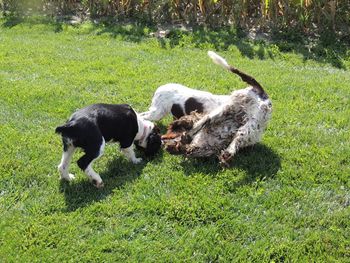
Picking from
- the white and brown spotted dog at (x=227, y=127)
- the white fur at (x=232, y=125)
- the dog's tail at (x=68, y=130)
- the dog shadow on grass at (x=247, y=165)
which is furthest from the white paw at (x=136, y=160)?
the dog's tail at (x=68, y=130)

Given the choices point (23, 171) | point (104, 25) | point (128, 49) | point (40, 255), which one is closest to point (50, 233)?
point (40, 255)

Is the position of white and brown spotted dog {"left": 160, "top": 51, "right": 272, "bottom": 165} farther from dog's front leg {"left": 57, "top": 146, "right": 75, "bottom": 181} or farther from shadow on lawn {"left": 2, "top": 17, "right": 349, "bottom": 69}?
shadow on lawn {"left": 2, "top": 17, "right": 349, "bottom": 69}

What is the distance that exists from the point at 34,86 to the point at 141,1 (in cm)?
512

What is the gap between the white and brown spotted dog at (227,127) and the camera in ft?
18.4

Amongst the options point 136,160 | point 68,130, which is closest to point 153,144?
point 136,160

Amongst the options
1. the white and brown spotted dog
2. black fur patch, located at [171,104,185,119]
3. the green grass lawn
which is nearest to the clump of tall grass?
the green grass lawn

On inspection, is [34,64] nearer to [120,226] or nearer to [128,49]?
[128,49]

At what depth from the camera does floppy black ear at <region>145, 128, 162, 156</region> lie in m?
5.82

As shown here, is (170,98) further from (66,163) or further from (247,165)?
(66,163)

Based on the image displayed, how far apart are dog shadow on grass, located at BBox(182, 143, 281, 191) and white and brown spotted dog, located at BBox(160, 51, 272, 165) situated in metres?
0.12

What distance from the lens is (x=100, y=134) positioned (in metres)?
5.11

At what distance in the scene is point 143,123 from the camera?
231 inches

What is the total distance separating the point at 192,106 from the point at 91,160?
172 cm

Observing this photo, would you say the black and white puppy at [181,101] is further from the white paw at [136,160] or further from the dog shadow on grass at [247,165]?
the white paw at [136,160]
